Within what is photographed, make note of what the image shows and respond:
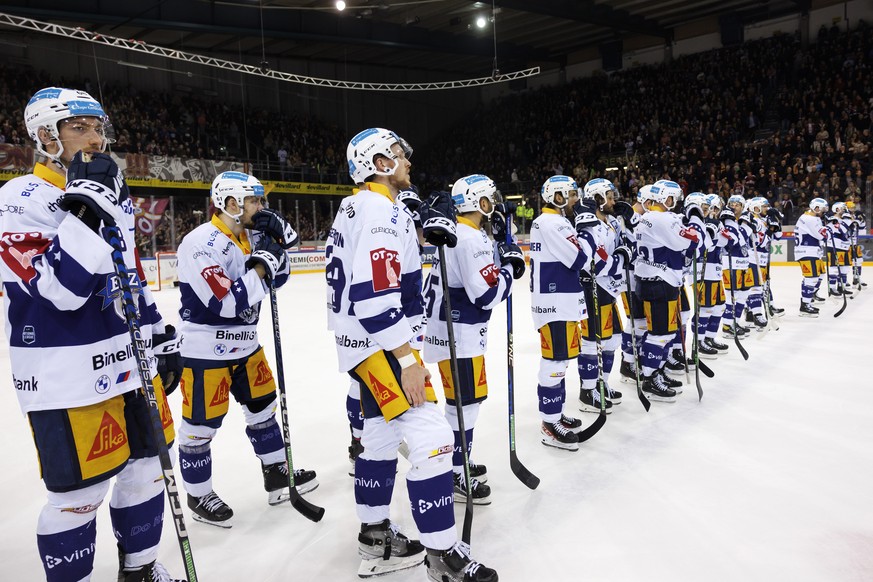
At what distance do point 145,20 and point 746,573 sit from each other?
1613 cm

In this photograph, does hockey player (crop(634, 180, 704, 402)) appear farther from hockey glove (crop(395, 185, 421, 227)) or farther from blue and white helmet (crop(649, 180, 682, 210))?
hockey glove (crop(395, 185, 421, 227))

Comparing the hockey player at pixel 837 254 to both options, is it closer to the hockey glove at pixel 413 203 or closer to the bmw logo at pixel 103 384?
the hockey glove at pixel 413 203

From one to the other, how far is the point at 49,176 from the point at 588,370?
3.73 meters

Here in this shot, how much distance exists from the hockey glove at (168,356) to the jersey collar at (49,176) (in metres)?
0.62

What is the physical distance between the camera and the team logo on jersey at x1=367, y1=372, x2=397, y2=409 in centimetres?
218

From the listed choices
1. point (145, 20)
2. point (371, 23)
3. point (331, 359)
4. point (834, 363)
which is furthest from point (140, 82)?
point (834, 363)

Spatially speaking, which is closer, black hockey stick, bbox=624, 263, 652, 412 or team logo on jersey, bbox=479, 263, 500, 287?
team logo on jersey, bbox=479, 263, 500, 287

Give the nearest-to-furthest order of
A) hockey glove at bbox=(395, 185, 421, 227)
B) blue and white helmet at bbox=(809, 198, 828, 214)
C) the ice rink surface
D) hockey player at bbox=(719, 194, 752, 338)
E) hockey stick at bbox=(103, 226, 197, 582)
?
hockey stick at bbox=(103, 226, 197, 582) → the ice rink surface → hockey glove at bbox=(395, 185, 421, 227) → hockey player at bbox=(719, 194, 752, 338) → blue and white helmet at bbox=(809, 198, 828, 214)

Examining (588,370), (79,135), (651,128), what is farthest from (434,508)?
(651,128)

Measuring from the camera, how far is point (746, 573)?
2324mm

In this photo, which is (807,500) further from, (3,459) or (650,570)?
(3,459)

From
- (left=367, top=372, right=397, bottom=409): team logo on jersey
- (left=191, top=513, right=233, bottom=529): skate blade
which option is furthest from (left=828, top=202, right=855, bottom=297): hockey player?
(left=191, top=513, right=233, bottom=529): skate blade

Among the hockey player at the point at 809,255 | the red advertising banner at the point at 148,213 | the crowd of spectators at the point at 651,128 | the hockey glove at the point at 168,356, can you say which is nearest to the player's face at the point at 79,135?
the hockey glove at the point at 168,356

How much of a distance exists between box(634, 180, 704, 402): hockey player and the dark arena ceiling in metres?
10.5
